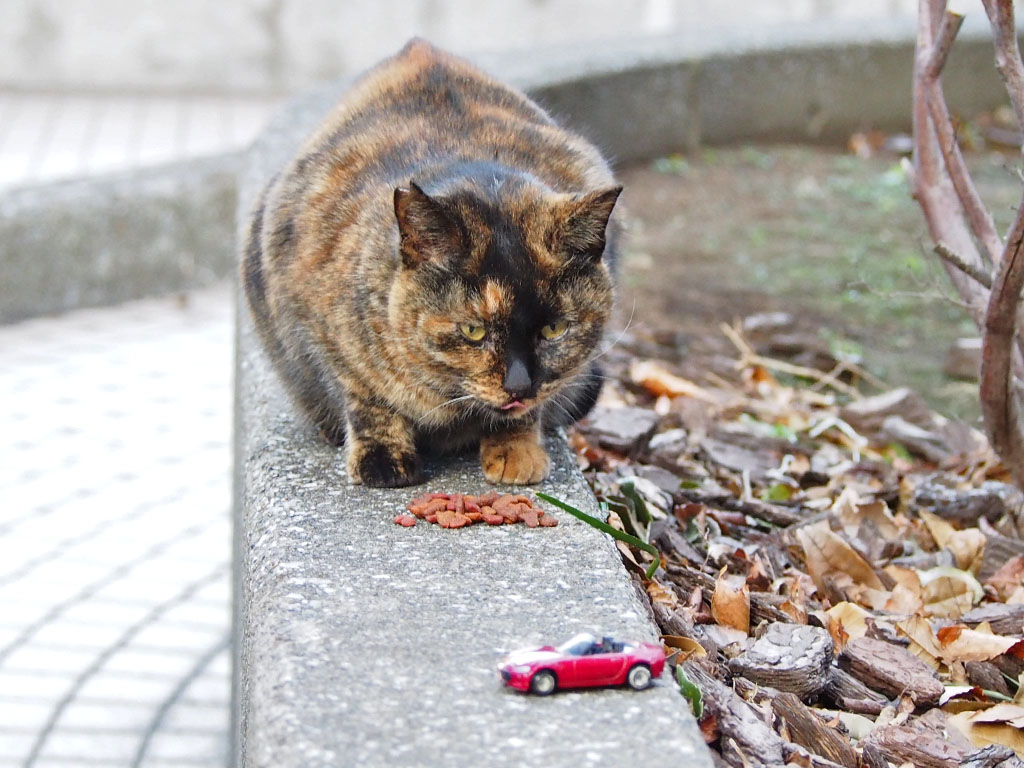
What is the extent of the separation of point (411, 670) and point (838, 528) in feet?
5.03

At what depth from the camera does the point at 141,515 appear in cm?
459

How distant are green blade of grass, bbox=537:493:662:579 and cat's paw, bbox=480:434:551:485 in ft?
0.48

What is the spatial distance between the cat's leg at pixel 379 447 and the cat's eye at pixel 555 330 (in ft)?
1.22

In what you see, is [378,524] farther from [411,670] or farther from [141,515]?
[141,515]

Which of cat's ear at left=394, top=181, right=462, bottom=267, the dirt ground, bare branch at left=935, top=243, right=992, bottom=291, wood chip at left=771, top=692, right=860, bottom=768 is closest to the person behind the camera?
wood chip at left=771, top=692, right=860, bottom=768

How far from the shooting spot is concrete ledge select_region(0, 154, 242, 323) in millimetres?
5926

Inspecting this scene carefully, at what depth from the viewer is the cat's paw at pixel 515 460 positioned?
259cm

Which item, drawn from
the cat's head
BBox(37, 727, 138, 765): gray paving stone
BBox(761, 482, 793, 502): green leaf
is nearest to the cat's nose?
the cat's head

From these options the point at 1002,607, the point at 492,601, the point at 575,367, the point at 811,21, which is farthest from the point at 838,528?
the point at 811,21

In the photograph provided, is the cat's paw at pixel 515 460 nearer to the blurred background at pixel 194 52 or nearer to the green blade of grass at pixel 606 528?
the green blade of grass at pixel 606 528

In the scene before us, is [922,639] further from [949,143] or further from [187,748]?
[187,748]

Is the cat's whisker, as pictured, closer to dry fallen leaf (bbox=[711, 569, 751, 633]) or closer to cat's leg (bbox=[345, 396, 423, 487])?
cat's leg (bbox=[345, 396, 423, 487])

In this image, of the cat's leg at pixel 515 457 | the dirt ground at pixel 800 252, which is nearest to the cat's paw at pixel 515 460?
the cat's leg at pixel 515 457

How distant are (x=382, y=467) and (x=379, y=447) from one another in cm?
7
